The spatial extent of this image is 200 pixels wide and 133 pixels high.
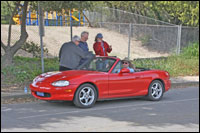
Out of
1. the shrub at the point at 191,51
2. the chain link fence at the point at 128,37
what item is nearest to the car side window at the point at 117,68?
the chain link fence at the point at 128,37

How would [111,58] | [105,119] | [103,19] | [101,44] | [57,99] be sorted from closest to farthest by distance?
[105,119] < [57,99] < [111,58] < [101,44] < [103,19]

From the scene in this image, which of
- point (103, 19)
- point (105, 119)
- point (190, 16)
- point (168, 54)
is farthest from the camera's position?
point (103, 19)

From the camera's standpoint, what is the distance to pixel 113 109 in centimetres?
952

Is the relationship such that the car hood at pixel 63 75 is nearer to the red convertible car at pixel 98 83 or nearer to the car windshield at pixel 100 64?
the red convertible car at pixel 98 83

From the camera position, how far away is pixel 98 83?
9.66 meters

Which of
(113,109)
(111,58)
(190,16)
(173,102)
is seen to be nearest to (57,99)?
(113,109)

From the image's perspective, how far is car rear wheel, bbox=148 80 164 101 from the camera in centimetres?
1085

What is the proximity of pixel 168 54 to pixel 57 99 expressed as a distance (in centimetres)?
1235

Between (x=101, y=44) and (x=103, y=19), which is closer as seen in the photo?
(x=101, y=44)

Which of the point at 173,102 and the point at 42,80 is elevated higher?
the point at 42,80

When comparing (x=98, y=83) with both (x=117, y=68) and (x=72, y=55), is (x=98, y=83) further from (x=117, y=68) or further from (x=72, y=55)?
(x=72, y=55)

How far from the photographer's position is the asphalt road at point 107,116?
296 inches

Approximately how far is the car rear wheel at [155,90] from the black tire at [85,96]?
2014mm

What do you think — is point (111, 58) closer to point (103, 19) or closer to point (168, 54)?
point (168, 54)
